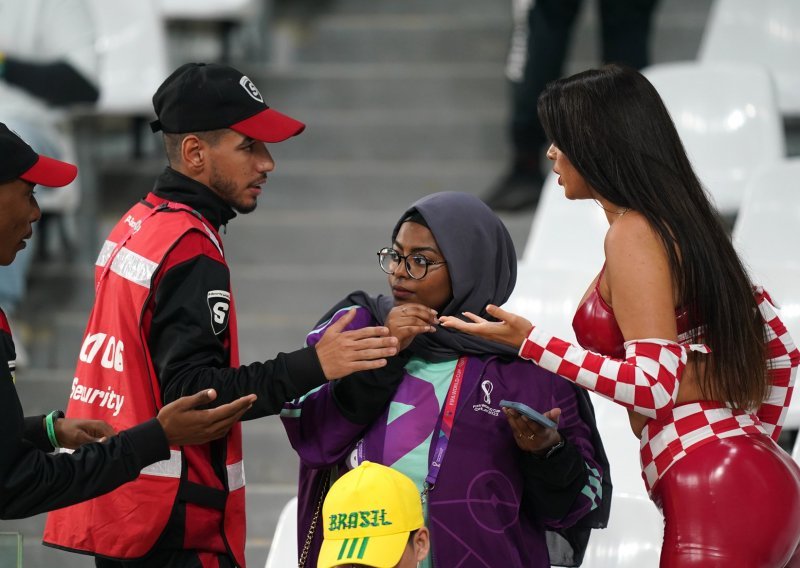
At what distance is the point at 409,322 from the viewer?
1.87 metres

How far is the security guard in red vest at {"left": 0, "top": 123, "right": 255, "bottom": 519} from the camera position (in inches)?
66.4

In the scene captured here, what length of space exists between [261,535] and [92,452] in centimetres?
159

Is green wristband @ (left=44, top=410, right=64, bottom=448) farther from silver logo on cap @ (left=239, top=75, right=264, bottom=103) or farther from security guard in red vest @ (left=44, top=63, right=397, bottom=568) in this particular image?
Answer: silver logo on cap @ (left=239, top=75, right=264, bottom=103)

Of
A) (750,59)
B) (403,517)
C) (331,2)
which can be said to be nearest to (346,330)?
(403,517)

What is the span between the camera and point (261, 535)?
3279mm

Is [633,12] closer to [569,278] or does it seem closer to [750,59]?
[750,59]

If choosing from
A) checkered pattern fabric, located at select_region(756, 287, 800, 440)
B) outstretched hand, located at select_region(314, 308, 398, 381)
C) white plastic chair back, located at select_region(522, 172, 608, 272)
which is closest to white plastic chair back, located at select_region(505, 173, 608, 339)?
white plastic chair back, located at select_region(522, 172, 608, 272)

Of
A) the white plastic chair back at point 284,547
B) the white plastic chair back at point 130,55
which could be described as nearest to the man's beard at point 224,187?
the white plastic chair back at point 284,547

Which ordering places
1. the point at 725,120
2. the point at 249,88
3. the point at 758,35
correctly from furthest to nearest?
the point at 758,35 < the point at 725,120 < the point at 249,88

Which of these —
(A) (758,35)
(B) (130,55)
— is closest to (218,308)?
(B) (130,55)

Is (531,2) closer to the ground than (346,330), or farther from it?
farther from it

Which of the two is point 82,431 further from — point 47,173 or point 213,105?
point 213,105

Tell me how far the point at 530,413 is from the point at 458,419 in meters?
0.18

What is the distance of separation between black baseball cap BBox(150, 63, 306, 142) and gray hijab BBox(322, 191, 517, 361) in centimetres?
30
